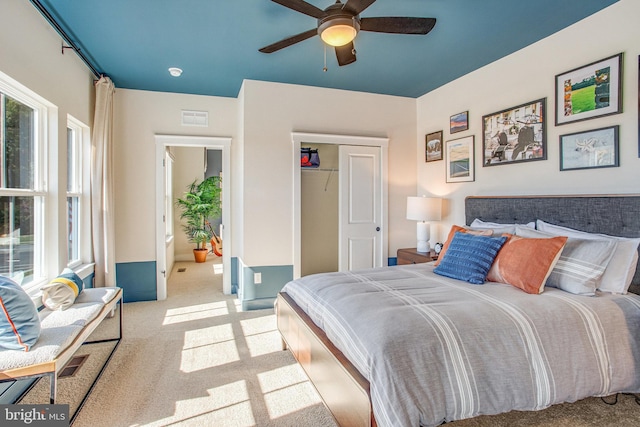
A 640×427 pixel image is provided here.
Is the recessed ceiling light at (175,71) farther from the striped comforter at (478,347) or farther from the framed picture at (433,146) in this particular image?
the framed picture at (433,146)

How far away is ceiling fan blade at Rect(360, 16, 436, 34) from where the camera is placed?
6.64ft

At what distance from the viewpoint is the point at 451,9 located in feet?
8.15

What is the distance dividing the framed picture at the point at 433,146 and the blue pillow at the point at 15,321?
416 cm

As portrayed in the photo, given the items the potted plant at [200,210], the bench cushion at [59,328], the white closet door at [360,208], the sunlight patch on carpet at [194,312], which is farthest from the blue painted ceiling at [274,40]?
the potted plant at [200,210]

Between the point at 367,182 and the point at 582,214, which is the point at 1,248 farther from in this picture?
the point at 582,214

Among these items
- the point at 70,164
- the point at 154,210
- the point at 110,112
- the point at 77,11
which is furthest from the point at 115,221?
the point at 77,11

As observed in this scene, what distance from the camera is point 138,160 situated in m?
4.21

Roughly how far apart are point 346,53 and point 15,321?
8.40 ft

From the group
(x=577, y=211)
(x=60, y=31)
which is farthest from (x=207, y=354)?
(x=577, y=211)

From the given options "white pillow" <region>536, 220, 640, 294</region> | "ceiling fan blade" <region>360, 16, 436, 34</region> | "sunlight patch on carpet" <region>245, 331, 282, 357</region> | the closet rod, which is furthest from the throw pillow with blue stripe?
"white pillow" <region>536, 220, 640, 294</region>

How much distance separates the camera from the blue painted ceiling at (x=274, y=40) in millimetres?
2467

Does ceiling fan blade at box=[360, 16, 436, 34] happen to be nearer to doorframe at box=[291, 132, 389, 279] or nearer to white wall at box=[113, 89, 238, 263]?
doorframe at box=[291, 132, 389, 279]

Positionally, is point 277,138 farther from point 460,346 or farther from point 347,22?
point 460,346

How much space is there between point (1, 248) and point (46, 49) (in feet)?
5.22
